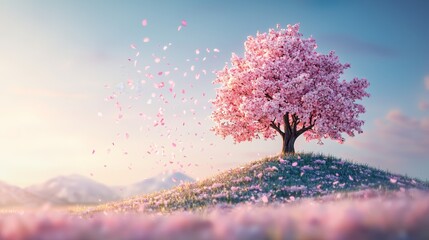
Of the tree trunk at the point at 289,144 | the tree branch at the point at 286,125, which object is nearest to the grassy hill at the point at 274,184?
the tree trunk at the point at 289,144

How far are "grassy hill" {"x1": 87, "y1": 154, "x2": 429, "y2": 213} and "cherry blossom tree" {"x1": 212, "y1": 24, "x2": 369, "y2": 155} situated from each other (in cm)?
283

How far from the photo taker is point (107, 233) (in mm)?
5797

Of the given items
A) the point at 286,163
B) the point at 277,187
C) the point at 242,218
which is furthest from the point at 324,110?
the point at 242,218

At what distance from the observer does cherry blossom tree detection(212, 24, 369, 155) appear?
107 feet

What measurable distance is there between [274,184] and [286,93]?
8.46 meters

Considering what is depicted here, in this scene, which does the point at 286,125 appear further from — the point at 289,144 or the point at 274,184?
the point at 274,184

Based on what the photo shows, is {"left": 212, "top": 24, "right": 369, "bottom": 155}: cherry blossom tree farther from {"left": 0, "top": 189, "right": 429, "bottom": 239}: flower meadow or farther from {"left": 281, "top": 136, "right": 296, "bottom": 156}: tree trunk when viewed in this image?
{"left": 0, "top": 189, "right": 429, "bottom": 239}: flower meadow

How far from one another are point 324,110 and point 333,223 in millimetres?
28387

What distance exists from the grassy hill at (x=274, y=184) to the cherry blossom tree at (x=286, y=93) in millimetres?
2827

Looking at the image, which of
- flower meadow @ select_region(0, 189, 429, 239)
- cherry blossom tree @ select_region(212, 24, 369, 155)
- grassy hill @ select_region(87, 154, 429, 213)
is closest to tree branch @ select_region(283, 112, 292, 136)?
cherry blossom tree @ select_region(212, 24, 369, 155)

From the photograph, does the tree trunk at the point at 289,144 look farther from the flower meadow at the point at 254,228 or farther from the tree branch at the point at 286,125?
the flower meadow at the point at 254,228

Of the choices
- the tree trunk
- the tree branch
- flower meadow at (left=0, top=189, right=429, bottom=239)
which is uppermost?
the tree branch

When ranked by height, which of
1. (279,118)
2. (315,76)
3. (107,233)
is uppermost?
(315,76)

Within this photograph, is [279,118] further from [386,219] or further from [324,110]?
[386,219]
